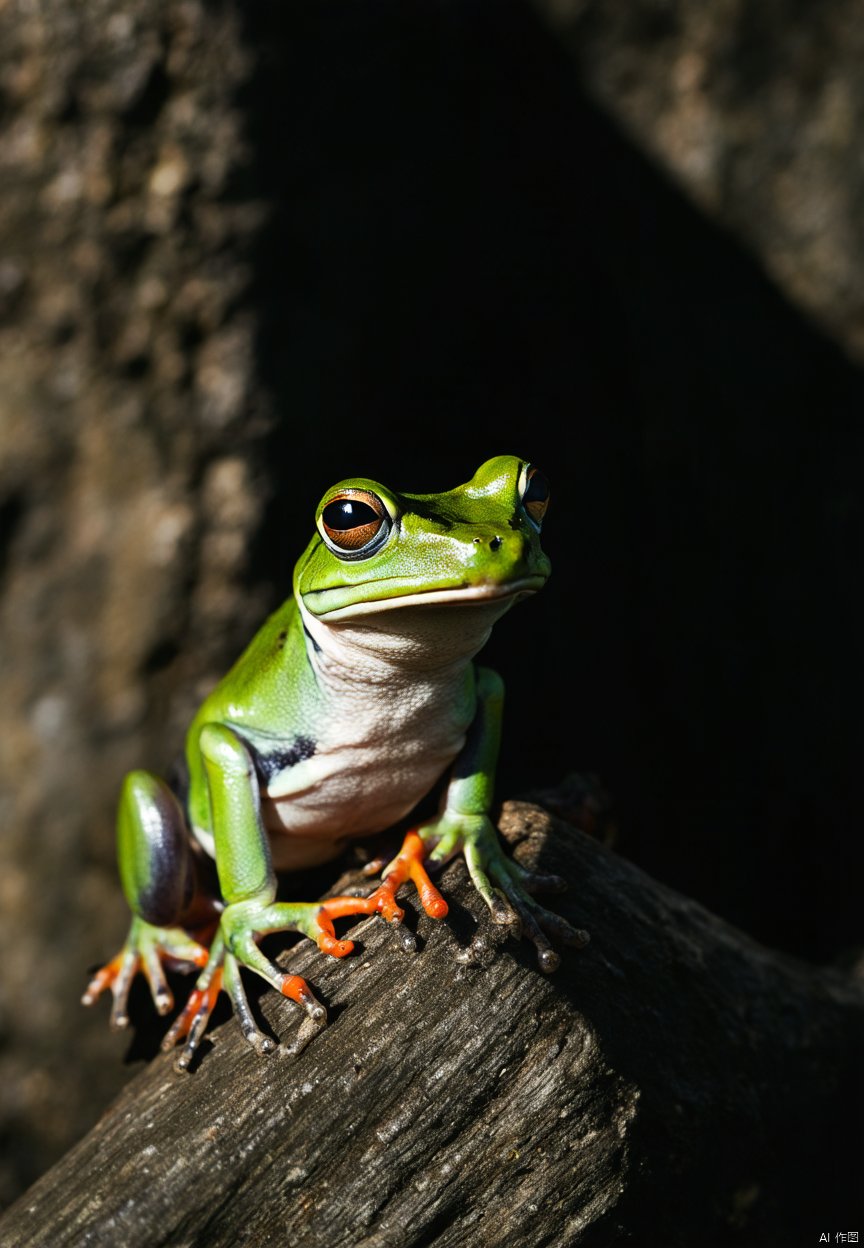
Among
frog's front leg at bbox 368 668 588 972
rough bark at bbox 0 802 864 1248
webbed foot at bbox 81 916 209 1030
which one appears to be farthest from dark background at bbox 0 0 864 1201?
rough bark at bbox 0 802 864 1248

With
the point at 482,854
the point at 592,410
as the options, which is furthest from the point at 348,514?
the point at 592,410

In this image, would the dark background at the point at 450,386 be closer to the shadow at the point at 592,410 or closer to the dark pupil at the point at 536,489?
the shadow at the point at 592,410

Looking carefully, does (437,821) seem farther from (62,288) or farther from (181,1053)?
(62,288)

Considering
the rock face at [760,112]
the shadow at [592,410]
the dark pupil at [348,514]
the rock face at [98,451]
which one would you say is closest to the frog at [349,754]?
the dark pupil at [348,514]

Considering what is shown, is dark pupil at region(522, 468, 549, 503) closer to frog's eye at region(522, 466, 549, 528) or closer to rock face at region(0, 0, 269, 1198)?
frog's eye at region(522, 466, 549, 528)

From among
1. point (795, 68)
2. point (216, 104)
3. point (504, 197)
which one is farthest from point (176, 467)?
point (795, 68)

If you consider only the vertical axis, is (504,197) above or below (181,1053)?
above
